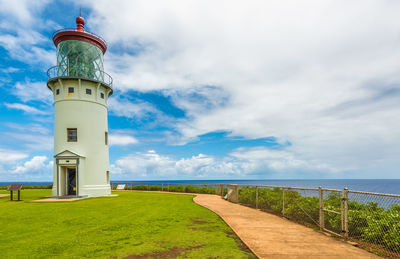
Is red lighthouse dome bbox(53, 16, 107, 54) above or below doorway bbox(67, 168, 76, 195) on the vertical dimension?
above

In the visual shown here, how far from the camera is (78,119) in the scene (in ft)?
70.1

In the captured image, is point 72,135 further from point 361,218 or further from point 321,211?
point 361,218

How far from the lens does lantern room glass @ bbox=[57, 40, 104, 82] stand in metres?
21.9

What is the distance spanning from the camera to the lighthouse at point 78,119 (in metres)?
20.7

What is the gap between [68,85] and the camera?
21.6 m

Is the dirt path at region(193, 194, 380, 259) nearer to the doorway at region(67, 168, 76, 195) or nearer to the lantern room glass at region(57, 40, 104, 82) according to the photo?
the doorway at region(67, 168, 76, 195)

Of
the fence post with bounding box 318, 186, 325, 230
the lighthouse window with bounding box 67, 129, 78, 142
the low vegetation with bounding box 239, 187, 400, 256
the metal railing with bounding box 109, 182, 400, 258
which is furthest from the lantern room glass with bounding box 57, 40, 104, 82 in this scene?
the fence post with bounding box 318, 186, 325, 230

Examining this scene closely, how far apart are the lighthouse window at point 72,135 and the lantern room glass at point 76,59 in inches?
195

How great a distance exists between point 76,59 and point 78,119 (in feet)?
18.7

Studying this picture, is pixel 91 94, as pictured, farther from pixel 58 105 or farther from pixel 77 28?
pixel 77 28

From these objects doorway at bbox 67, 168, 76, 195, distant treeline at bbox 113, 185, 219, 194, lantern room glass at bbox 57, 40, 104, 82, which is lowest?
distant treeline at bbox 113, 185, 219, 194

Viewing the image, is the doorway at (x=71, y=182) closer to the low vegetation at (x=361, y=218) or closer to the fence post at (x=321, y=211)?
the low vegetation at (x=361, y=218)

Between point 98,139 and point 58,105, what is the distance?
463 centimetres

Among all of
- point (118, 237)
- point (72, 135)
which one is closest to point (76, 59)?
point (72, 135)
